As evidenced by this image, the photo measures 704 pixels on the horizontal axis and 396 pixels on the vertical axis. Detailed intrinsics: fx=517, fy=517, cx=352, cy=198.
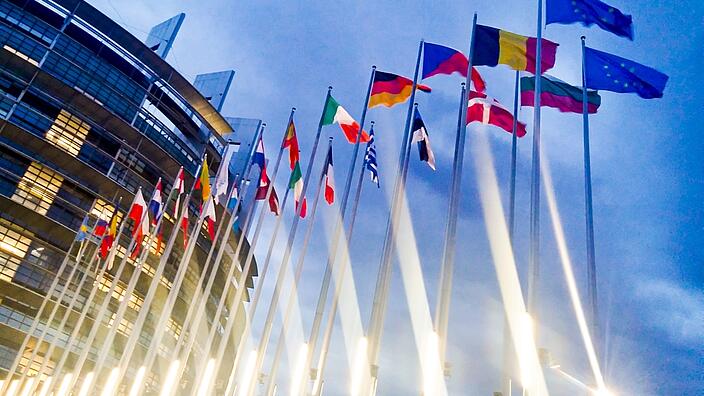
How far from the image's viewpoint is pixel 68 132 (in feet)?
153

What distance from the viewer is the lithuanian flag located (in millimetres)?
18344

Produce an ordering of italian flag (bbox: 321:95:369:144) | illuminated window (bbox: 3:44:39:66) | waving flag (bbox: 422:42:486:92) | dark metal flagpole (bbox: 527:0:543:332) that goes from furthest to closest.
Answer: illuminated window (bbox: 3:44:39:66), italian flag (bbox: 321:95:369:144), waving flag (bbox: 422:42:486:92), dark metal flagpole (bbox: 527:0:543:332)

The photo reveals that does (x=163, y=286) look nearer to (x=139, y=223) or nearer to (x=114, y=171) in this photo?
(x=114, y=171)

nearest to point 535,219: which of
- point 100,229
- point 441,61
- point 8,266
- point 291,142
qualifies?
point 441,61

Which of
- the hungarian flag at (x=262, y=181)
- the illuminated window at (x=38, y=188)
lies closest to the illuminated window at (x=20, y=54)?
the illuminated window at (x=38, y=188)

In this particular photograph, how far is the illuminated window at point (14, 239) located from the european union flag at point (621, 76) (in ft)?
141

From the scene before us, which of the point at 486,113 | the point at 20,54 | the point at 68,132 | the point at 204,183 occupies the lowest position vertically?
the point at 204,183

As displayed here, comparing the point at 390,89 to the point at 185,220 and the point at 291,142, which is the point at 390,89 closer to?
the point at 291,142

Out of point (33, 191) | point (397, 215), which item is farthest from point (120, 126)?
point (397, 215)

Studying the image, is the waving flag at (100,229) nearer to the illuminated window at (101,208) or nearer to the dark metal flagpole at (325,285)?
the illuminated window at (101,208)

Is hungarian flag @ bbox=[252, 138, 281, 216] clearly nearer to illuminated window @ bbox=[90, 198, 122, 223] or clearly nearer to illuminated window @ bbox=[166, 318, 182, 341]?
illuminated window @ bbox=[90, 198, 122, 223]

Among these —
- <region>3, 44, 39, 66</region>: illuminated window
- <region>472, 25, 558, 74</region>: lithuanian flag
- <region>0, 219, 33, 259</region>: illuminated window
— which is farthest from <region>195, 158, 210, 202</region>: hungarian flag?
<region>3, 44, 39, 66</region>: illuminated window

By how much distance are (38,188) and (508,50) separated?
40633 millimetres

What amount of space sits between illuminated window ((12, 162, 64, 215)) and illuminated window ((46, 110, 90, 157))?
2573 millimetres
